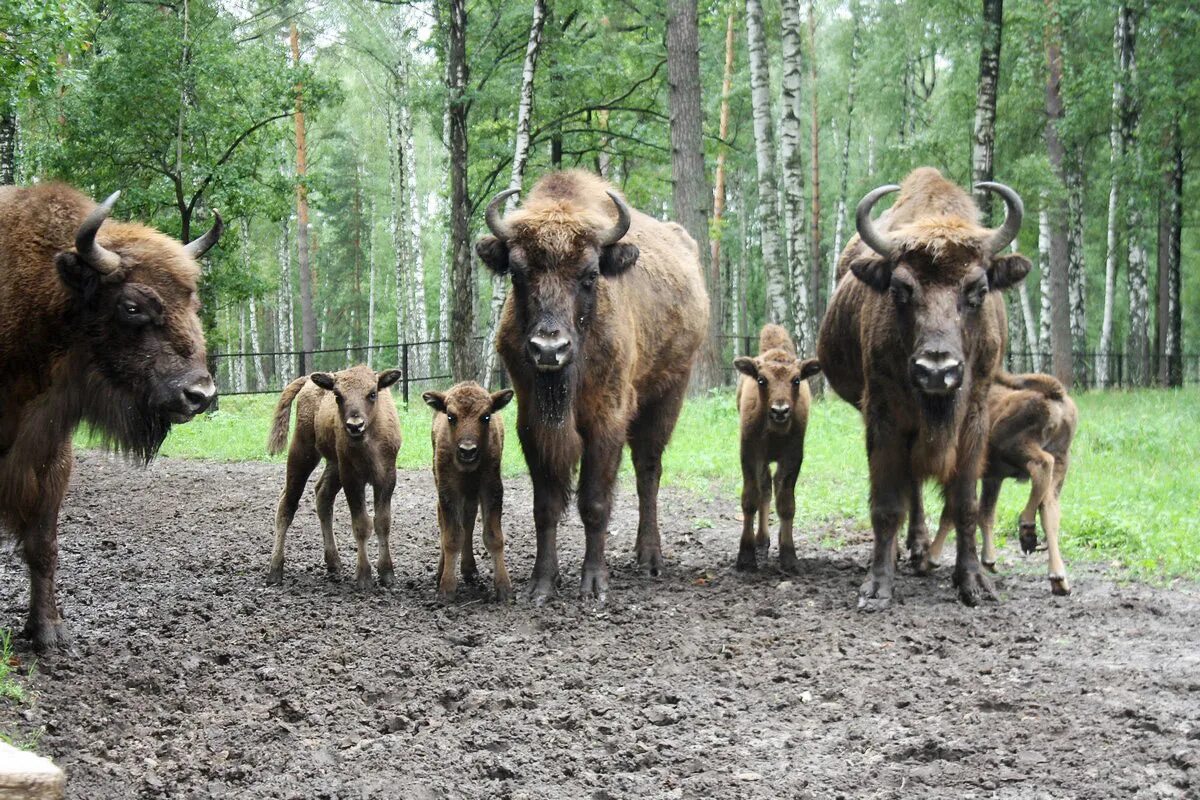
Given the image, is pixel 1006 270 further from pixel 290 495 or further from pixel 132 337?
pixel 290 495

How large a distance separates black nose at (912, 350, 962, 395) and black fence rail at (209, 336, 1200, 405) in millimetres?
5525

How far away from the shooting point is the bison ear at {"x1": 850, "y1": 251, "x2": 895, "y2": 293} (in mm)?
6938

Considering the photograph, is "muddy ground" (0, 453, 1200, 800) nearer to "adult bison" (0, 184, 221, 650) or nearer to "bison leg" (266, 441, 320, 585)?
"bison leg" (266, 441, 320, 585)

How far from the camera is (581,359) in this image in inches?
285

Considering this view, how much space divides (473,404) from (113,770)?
3.52 metres

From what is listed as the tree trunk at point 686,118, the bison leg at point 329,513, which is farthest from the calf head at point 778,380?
the tree trunk at point 686,118

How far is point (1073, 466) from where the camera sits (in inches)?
484

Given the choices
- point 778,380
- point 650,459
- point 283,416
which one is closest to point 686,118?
point 650,459

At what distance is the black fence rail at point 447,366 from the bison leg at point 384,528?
105 inches

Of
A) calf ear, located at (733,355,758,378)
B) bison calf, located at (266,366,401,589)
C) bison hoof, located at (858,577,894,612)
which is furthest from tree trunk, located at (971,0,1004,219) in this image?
bison calf, located at (266,366,401,589)

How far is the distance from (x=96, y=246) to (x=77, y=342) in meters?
0.56

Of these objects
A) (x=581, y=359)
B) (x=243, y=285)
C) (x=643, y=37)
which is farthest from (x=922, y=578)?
(x=643, y=37)

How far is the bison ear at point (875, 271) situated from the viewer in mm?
6938

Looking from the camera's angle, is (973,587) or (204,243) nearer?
(204,243)
